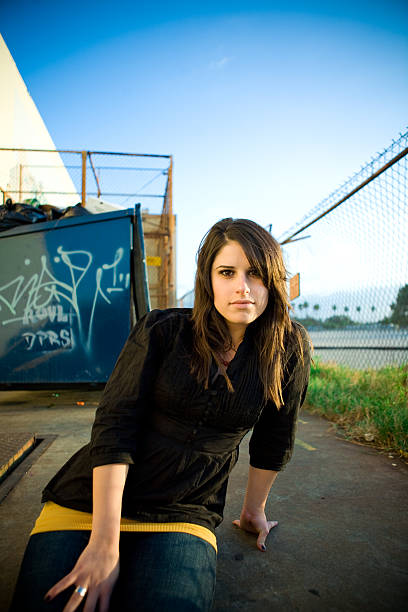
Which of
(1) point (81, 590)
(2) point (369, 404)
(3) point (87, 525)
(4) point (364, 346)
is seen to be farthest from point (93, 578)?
(4) point (364, 346)

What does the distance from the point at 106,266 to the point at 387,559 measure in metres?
3.32

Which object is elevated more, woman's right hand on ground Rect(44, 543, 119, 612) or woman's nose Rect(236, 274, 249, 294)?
woman's nose Rect(236, 274, 249, 294)

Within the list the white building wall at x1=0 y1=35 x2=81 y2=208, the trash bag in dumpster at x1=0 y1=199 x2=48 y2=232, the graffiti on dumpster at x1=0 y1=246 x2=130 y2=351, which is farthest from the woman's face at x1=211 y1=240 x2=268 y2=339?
the white building wall at x1=0 y1=35 x2=81 y2=208

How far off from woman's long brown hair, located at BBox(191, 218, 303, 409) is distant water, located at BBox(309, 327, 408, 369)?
2.98 m

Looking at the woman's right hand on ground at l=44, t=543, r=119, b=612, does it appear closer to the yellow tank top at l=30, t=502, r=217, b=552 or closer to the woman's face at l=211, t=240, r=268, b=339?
the yellow tank top at l=30, t=502, r=217, b=552

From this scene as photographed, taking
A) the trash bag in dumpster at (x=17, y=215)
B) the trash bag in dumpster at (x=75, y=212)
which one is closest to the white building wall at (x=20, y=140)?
the trash bag in dumpster at (x=17, y=215)

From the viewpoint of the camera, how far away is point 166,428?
115cm

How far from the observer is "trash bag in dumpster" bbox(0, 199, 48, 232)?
391cm

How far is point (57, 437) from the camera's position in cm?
288

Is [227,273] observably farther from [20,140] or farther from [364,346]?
[20,140]

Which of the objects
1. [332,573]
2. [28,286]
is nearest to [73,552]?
[332,573]

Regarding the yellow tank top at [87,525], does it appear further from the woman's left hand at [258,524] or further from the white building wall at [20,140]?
the white building wall at [20,140]

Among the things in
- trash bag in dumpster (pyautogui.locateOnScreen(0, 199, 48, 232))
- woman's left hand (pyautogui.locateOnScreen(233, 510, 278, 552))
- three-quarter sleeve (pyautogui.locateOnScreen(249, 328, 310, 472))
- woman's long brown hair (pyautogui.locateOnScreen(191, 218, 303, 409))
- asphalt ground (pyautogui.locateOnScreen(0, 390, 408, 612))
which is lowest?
asphalt ground (pyautogui.locateOnScreen(0, 390, 408, 612))

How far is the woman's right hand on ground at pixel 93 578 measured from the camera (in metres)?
0.87
